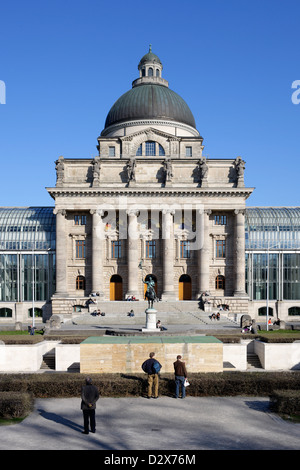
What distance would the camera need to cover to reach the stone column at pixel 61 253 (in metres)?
61.4

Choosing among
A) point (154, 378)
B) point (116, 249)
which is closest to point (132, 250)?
point (116, 249)

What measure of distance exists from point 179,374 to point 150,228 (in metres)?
45.5

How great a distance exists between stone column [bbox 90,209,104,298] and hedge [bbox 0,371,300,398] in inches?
1606

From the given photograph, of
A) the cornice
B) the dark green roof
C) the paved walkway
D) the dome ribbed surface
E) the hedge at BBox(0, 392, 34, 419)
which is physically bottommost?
the paved walkway

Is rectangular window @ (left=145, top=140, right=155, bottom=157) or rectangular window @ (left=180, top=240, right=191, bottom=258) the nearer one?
rectangular window @ (left=180, top=240, right=191, bottom=258)

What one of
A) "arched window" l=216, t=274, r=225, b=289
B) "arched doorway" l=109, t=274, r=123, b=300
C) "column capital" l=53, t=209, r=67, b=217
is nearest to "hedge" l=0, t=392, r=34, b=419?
"column capital" l=53, t=209, r=67, b=217

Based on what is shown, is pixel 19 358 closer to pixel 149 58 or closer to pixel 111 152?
pixel 111 152

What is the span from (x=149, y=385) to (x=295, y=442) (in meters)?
7.06

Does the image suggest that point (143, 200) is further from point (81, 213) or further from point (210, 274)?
point (210, 274)

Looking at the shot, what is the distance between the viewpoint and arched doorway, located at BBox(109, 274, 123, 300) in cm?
6438

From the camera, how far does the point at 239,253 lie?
62344 mm

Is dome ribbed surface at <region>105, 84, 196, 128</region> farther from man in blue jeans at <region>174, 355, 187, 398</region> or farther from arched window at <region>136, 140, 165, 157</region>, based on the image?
man in blue jeans at <region>174, 355, 187, 398</region>

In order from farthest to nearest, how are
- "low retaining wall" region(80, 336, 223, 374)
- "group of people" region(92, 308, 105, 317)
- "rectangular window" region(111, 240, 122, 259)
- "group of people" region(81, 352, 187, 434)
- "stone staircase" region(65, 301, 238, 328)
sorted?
"rectangular window" region(111, 240, 122, 259) < "group of people" region(92, 308, 105, 317) < "stone staircase" region(65, 301, 238, 328) < "low retaining wall" region(80, 336, 223, 374) < "group of people" region(81, 352, 187, 434)

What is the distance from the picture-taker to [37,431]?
49.4 feet
